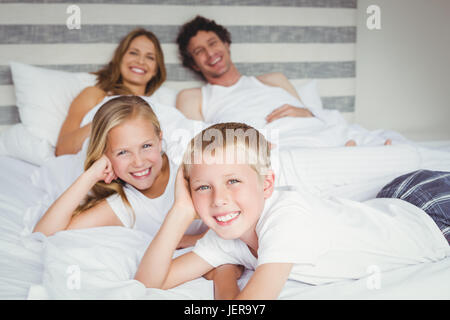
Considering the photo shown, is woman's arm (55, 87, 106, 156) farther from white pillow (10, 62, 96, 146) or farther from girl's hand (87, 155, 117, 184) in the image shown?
girl's hand (87, 155, 117, 184)

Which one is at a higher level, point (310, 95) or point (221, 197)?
point (310, 95)

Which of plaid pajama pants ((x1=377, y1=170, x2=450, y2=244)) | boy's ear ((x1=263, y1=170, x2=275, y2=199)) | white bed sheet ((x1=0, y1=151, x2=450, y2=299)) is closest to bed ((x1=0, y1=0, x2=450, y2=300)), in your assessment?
white bed sheet ((x1=0, y1=151, x2=450, y2=299))

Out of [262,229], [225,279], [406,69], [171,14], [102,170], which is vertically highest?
[171,14]

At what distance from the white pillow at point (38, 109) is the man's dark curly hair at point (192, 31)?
551mm

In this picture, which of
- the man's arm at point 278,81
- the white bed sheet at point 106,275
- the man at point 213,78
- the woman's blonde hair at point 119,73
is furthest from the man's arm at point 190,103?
the white bed sheet at point 106,275

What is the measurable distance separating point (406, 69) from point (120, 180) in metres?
2.07

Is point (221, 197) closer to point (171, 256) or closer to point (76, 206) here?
point (171, 256)

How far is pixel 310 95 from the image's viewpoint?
2021 mm

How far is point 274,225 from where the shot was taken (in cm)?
73

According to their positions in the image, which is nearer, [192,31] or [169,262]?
[169,262]

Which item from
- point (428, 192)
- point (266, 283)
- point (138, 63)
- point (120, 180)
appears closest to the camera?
point (266, 283)

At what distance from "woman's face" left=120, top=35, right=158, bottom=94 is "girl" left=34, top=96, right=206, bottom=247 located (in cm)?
64

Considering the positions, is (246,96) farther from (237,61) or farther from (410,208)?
(410,208)

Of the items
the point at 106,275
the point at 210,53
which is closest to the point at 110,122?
the point at 106,275
